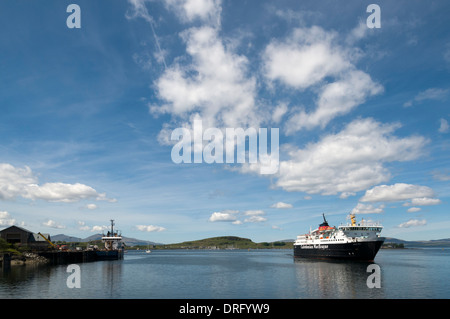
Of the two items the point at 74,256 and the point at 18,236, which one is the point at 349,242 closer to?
the point at 74,256

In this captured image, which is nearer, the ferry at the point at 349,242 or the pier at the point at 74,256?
the ferry at the point at 349,242

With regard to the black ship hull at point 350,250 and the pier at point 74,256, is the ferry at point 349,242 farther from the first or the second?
the pier at point 74,256

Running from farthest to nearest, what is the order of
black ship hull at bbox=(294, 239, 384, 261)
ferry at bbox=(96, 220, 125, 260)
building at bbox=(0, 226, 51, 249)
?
ferry at bbox=(96, 220, 125, 260) < building at bbox=(0, 226, 51, 249) < black ship hull at bbox=(294, 239, 384, 261)

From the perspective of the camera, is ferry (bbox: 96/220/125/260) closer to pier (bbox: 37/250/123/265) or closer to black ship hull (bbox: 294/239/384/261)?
pier (bbox: 37/250/123/265)

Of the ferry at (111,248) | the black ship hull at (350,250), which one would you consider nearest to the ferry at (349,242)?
the black ship hull at (350,250)

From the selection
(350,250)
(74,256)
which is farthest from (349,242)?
(74,256)

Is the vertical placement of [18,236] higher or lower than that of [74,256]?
higher

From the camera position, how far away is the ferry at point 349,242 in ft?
306

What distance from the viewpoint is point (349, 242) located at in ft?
316

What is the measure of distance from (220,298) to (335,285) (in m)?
23.5

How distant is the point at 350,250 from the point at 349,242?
2.68 m

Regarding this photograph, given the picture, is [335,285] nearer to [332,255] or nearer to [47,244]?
[332,255]

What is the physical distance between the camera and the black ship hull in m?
92.7

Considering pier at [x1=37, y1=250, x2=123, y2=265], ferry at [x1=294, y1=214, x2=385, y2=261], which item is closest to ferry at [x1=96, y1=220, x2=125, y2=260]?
pier at [x1=37, y1=250, x2=123, y2=265]
